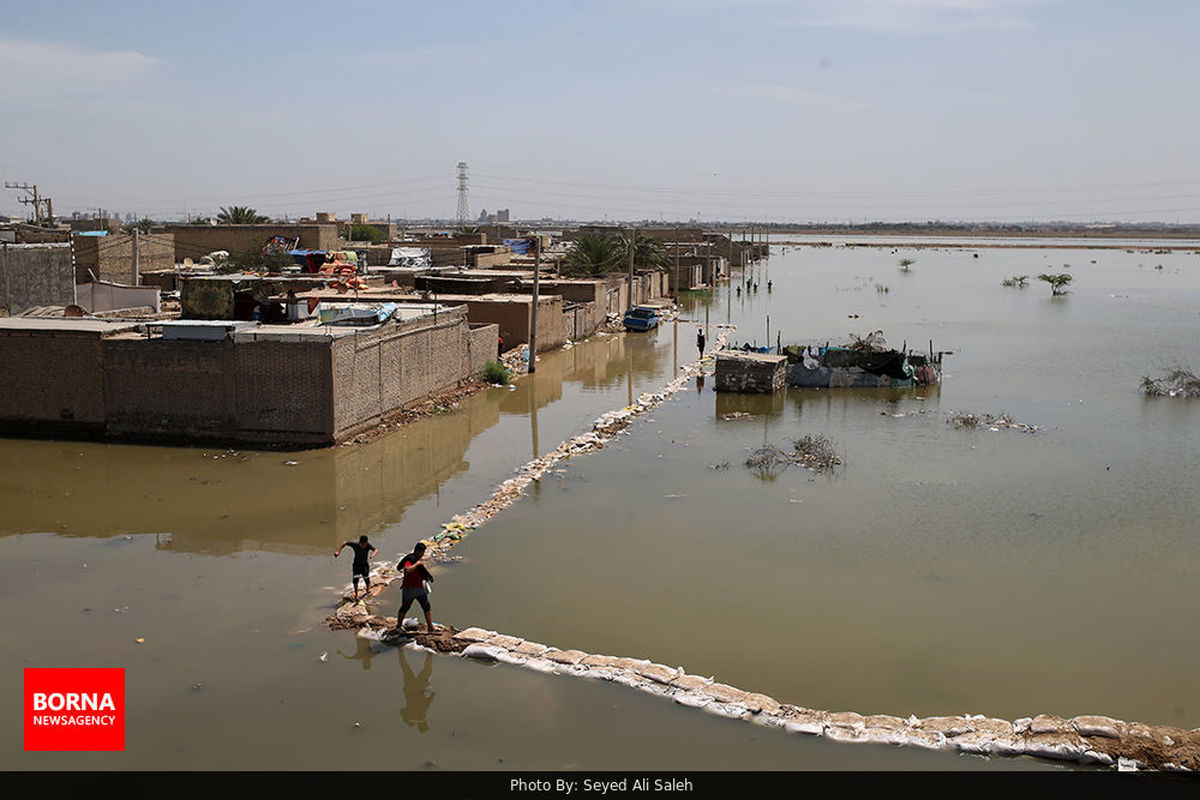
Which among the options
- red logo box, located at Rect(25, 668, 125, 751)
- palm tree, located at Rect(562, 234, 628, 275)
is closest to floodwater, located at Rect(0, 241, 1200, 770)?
red logo box, located at Rect(25, 668, 125, 751)

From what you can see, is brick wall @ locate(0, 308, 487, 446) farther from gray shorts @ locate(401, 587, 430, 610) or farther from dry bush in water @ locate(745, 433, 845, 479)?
gray shorts @ locate(401, 587, 430, 610)

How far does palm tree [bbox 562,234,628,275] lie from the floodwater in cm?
2172

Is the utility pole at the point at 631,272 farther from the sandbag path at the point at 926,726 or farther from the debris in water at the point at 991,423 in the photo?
the sandbag path at the point at 926,726

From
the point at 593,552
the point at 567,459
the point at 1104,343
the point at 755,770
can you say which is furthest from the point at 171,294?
the point at 1104,343

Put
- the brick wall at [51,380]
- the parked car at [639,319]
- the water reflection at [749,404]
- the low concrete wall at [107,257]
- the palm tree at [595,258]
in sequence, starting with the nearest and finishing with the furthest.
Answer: the brick wall at [51,380], the water reflection at [749,404], the low concrete wall at [107,257], the parked car at [639,319], the palm tree at [595,258]

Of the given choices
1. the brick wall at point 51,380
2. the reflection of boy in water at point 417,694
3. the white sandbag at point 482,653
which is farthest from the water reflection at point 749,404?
the reflection of boy in water at point 417,694

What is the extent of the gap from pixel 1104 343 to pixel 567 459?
26.1 meters

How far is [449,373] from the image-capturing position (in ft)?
73.2

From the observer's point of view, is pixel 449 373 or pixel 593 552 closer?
pixel 593 552

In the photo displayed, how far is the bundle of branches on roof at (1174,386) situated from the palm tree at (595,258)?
2285 centimetres

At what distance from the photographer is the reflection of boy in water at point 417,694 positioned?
841cm

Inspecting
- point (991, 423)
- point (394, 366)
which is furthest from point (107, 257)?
point (991, 423)

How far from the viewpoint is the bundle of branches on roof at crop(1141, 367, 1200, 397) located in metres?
24.6
